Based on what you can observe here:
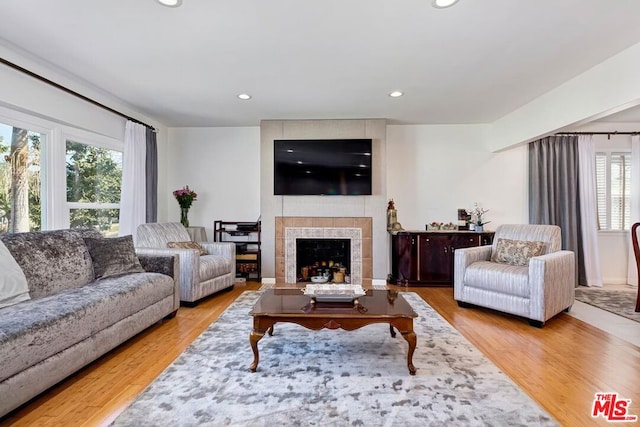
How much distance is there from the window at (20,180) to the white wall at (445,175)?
171 inches

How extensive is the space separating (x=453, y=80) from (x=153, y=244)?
155 inches

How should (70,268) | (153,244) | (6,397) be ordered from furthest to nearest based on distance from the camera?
1. (153,244)
2. (70,268)
3. (6,397)

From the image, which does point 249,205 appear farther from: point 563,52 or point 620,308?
point 620,308

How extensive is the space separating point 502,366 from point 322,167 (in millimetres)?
3241

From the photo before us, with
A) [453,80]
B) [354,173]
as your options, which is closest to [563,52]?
[453,80]

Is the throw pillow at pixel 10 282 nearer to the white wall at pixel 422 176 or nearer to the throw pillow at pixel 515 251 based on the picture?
the white wall at pixel 422 176

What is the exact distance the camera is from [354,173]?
183 inches

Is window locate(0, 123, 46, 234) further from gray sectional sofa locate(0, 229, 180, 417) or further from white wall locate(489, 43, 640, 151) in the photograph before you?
white wall locate(489, 43, 640, 151)

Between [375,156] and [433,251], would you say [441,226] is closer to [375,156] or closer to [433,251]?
[433,251]

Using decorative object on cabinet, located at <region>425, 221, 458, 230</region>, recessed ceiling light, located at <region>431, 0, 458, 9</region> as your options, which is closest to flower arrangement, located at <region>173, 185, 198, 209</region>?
decorative object on cabinet, located at <region>425, 221, 458, 230</region>

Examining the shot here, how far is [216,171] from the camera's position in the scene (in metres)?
5.24

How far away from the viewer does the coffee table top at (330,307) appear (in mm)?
2127

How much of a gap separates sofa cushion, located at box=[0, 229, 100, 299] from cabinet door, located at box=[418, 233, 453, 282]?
12.9 feet

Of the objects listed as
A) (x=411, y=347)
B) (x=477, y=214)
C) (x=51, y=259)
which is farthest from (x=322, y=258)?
Result: (x=51, y=259)
